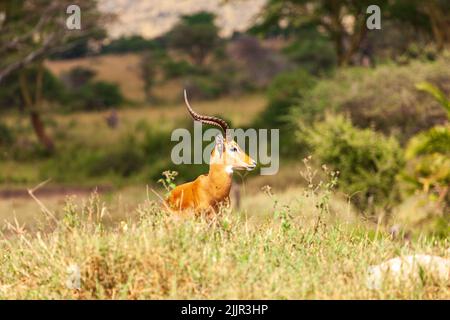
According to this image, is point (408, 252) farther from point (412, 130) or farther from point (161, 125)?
point (161, 125)

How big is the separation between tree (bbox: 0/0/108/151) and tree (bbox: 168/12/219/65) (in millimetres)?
20006

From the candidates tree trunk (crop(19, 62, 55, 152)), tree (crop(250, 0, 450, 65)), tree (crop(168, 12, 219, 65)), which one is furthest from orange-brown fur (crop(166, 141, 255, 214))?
tree (crop(168, 12, 219, 65))

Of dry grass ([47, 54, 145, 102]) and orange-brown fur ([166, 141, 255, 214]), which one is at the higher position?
dry grass ([47, 54, 145, 102])

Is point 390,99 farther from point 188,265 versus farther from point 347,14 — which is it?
point 188,265

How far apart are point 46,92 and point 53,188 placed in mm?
16255

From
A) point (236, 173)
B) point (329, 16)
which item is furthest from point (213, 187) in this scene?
point (329, 16)

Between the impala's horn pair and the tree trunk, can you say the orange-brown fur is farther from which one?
the tree trunk

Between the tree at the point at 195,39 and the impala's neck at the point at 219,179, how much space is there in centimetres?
6071

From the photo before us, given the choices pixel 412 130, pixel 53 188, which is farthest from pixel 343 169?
pixel 53 188

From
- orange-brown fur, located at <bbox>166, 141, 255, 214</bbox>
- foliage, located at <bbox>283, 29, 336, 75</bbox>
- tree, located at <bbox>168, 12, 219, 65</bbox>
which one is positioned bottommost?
orange-brown fur, located at <bbox>166, 141, 255, 214</bbox>

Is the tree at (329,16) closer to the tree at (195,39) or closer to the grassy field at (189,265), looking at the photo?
the tree at (195,39)

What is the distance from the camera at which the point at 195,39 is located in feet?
219

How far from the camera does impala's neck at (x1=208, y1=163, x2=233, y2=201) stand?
639 centimetres
